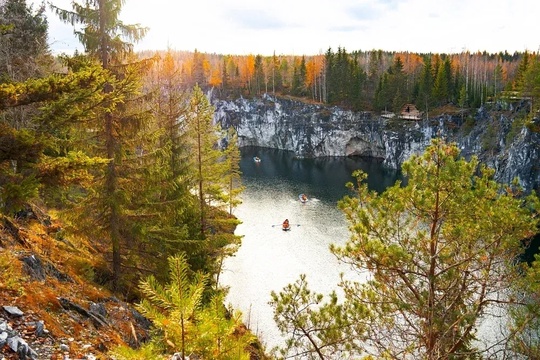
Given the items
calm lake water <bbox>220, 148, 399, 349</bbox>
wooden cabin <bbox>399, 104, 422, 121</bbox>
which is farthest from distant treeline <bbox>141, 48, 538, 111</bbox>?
calm lake water <bbox>220, 148, 399, 349</bbox>

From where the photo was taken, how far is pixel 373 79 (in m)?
83.4

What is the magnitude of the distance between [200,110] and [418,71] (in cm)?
7937

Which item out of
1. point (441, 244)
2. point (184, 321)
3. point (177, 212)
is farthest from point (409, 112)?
point (184, 321)

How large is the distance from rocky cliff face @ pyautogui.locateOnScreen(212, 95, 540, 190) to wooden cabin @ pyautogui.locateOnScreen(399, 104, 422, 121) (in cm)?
104

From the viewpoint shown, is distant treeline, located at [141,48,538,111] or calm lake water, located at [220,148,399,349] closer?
calm lake water, located at [220,148,399,349]

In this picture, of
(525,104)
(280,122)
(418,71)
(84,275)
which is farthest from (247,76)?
(84,275)

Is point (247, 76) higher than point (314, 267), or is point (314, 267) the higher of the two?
point (247, 76)

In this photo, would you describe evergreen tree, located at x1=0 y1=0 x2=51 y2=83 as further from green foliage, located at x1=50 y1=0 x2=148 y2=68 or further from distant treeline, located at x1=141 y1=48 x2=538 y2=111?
distant treeline, located at x1=141 y1=48 x2=538 y2=111

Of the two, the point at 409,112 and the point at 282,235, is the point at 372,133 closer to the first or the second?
the point at 409,112

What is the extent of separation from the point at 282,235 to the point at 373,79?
185ft

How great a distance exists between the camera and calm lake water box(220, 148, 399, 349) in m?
26.2

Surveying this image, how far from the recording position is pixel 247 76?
9281cm

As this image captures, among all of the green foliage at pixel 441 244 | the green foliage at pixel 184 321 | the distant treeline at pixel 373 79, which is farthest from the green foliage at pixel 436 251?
the distant treeline at pixel 373 79

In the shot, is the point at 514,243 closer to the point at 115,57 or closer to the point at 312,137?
the point at 115,57
